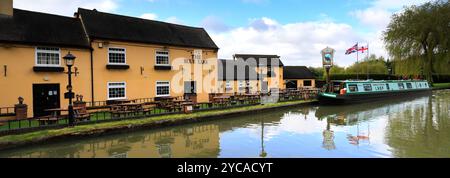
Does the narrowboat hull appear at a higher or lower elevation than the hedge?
lower

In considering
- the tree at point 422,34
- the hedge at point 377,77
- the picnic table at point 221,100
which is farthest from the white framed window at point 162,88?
the hedge at point 377,77

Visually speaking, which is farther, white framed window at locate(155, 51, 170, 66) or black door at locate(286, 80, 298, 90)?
black door at locate(286, 80, 298, 90)

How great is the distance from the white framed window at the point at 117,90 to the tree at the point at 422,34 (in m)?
Answer: 31.3

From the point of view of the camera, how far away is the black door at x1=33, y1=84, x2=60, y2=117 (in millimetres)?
12820

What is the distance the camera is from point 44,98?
1309cm

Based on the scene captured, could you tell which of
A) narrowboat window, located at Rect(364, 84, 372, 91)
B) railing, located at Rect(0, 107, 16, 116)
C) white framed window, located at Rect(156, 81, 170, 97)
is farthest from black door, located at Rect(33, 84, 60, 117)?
narrowboat window, located at Rect(364, 84, 372, 91)

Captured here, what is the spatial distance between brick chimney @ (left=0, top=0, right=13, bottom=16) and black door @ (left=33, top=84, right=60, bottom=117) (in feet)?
9.85

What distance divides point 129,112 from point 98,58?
11.5 feet

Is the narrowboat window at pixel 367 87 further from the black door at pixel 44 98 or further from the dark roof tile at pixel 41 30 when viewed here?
the black door at pixel 44 98

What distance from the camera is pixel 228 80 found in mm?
26094

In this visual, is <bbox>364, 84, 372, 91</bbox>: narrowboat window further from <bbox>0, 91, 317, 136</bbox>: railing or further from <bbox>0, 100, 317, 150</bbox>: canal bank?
<bbox>0, 100, 317, 150</bbox>: canal bank

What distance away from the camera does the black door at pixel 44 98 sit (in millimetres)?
12820
